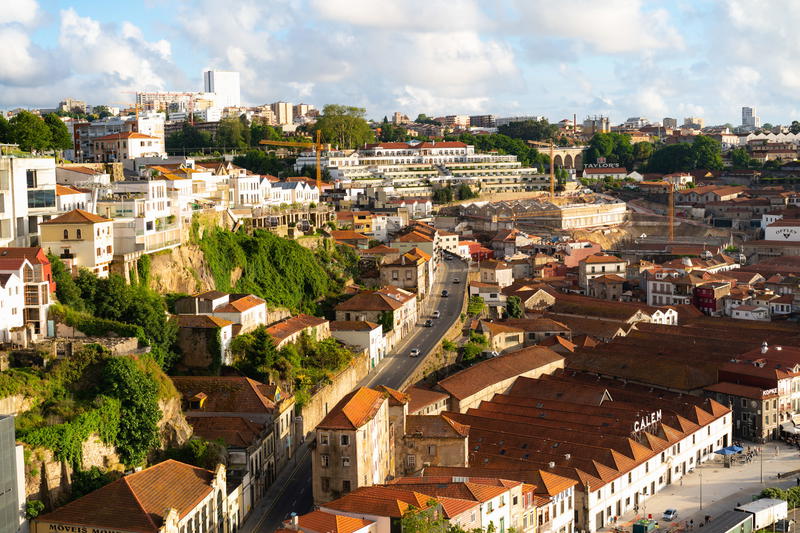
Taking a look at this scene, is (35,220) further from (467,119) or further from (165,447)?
(467,119)

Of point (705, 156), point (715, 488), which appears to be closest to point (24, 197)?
point (715, 488)

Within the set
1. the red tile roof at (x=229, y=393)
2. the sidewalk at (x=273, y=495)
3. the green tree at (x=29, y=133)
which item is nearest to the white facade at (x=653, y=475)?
the sidewalk at (x=273, y=495)

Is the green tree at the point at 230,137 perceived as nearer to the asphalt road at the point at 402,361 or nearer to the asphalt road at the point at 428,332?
the asphalt road at the point at 402,361

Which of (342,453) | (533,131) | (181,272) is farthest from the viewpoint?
(533,131)

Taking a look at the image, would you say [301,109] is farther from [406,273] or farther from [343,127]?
[406,273]

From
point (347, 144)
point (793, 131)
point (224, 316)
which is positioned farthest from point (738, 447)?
point (793, 131)

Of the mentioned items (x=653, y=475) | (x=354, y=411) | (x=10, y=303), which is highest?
(x=10, y=303)

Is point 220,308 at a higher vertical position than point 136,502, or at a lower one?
higher
